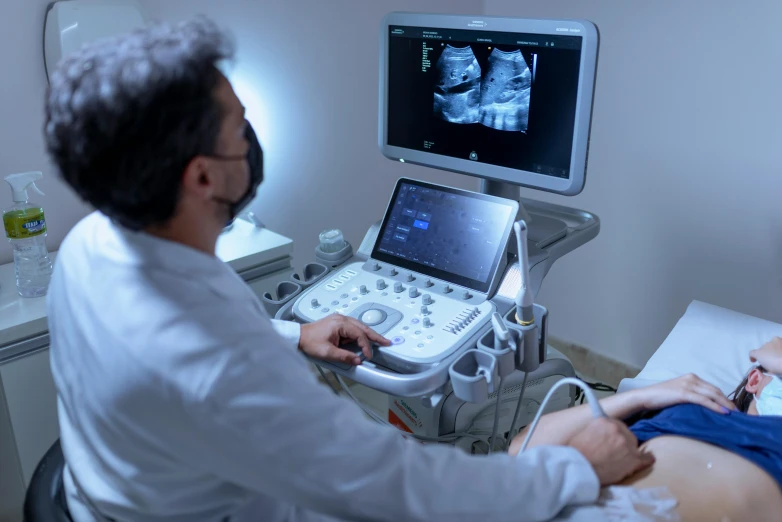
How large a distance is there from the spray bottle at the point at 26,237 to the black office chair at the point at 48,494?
679 mm

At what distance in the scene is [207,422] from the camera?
81 centimetres

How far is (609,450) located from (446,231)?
636mm

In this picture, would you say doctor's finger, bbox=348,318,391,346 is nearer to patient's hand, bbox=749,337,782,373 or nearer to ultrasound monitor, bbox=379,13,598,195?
ultrasound monitor, bbox=379,13,598,195

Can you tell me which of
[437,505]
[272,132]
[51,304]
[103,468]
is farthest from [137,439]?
[272,132]

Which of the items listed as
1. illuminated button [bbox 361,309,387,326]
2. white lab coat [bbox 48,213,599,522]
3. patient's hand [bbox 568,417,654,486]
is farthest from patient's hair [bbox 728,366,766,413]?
illuminated button [bbox 361,309,387,326]

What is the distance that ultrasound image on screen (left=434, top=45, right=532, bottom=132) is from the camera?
150cm

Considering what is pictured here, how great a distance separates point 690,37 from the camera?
2.08m

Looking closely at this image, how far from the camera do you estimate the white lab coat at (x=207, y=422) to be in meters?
0.81

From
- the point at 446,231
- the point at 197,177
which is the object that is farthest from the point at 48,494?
the point at 446,231

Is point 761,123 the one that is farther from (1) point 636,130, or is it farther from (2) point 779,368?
(2) point 779,368

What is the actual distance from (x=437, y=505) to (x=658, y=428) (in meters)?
0.60

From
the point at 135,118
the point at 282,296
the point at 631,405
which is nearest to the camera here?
the point at 135,118

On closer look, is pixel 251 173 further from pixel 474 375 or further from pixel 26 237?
pixel 26 237

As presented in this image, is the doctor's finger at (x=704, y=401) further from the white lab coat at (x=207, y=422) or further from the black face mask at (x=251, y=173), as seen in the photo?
the black face mask at (x=251, y=173)
